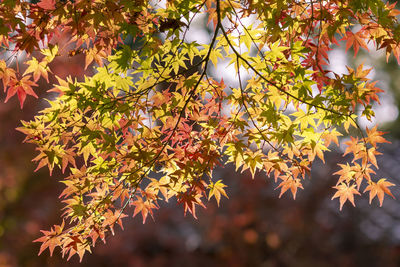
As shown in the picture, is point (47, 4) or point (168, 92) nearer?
point (47, 4)

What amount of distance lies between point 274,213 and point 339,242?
3.45 feet

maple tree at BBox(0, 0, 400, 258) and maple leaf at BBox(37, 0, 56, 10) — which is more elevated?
maple leaf at BBox(37, 0, 56, 10)

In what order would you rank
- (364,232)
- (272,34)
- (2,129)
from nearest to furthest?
(272,34), (2,129), (364,232)

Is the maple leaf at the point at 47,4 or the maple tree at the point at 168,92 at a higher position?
the maple leaf at the point at 47,4

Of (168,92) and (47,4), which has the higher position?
(47,4)

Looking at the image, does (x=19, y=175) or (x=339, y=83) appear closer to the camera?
(x=339, y=83)

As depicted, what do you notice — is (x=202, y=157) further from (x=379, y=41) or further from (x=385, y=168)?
(x=385, y=168)

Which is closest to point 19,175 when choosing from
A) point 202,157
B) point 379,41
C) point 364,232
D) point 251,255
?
point 251,255

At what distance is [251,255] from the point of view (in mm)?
5457

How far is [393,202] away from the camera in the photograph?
6.38 meters

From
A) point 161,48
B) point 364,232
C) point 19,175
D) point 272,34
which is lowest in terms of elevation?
point 364,232

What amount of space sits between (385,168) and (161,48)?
19.3ft

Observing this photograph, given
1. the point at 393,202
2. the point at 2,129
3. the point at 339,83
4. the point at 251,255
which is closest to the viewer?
the point at 339,83

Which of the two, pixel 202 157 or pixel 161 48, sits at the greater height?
pixel 161 48
